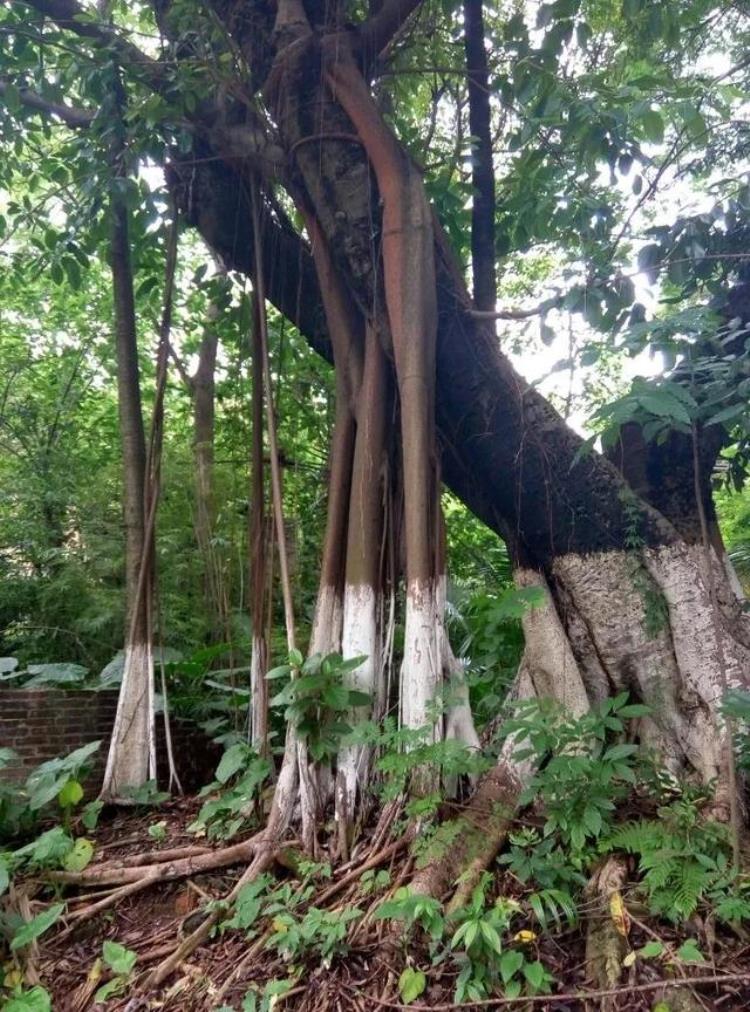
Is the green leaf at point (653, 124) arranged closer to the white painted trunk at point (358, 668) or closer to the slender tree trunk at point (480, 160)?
the slender tree trunk at point (480, 160)

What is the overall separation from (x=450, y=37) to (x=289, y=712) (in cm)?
448

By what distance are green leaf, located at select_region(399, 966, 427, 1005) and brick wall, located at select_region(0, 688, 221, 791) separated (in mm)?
2130

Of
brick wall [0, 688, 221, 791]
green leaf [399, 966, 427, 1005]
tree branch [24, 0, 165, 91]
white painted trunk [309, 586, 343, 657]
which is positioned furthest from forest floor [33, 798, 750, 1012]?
tree branch [24, 0, 165, 91]

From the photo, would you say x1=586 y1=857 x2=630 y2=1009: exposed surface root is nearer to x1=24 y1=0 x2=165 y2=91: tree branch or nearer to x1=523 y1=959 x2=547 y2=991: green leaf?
x1=523 y1=959 x2=547 y2=991: green leaf

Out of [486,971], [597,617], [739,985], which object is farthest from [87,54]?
[739,985]

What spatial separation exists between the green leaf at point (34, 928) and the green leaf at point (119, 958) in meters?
0.23

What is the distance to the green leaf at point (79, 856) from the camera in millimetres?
3371

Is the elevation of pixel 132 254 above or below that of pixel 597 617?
above

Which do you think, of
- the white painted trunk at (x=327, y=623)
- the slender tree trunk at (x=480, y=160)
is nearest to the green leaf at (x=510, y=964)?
the white painted trunk at (x=327, y=623)

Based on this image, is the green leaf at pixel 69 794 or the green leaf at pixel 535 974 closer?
the green leaf at pixel 535 974

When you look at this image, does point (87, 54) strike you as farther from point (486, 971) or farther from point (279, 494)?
point (486, 971)

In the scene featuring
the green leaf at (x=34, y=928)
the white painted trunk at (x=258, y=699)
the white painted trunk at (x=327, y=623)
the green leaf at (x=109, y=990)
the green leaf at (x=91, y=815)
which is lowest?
the green leaf at (x=109, y=990)

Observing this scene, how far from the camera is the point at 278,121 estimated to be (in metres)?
4.09

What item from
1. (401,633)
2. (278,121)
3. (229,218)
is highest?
(278,121)
